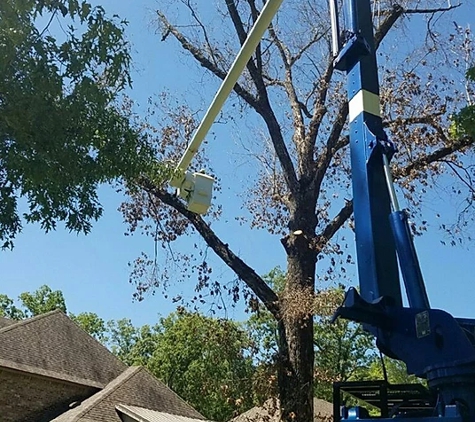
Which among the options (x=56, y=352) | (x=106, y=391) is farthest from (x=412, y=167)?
(x=56, y=352)

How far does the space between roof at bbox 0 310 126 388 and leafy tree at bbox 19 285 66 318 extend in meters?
16.8

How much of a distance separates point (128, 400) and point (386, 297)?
43.0 feet

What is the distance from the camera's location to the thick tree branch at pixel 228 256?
9461mm

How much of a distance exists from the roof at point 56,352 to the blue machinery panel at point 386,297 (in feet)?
41.5

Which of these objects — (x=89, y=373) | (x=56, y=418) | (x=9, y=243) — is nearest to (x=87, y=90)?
(x=9, y=243)

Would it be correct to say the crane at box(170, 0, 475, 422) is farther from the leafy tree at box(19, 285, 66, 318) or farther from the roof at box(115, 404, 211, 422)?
the leafy tree at box(19, 285, 66, 318)

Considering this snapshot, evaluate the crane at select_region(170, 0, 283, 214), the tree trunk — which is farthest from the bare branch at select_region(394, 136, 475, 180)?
the crane at select_region(170, 0, 283, 214)

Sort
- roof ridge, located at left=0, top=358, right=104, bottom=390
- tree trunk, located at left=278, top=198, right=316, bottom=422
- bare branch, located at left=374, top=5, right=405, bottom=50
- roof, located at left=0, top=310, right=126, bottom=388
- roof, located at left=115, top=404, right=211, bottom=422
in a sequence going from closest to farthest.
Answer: tree trunk, located at left=278, top=198, right=316, bottom=422 → bare branch, located at left=374, top=5, right=405, bottom=50 → roof, located at left=115, top=404, right=211, bottom=422 → roof ridge, located at left=0, top=358, right=104, bottom=390 → roof, located at left=0, top=310, right=126, bottom=388

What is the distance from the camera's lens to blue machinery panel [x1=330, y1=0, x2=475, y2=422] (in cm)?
333

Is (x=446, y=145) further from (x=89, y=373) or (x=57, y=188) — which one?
(x=89, y=373)

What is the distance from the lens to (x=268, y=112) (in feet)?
36.1

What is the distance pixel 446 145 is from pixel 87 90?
7.11 metres

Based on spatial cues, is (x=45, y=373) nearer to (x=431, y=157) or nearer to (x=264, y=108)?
(x=264, y=108)

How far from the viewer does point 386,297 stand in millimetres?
3844
